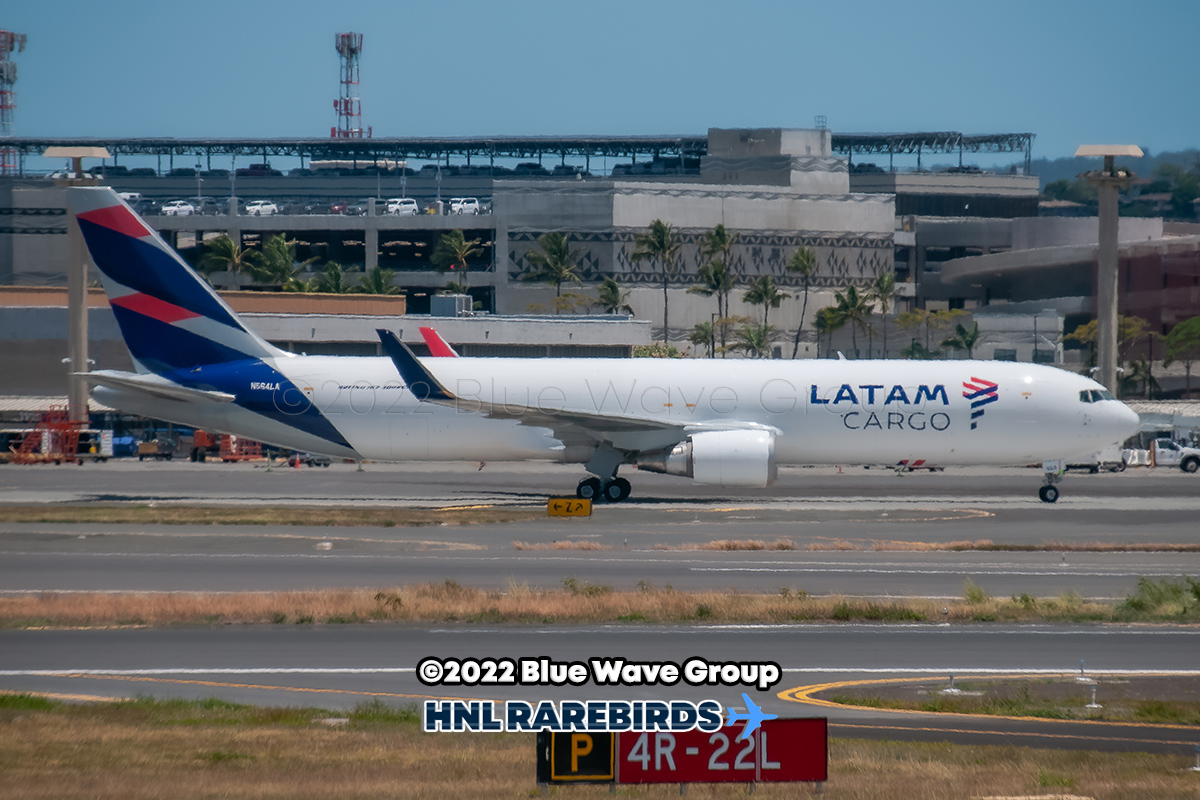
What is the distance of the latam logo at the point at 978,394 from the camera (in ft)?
136

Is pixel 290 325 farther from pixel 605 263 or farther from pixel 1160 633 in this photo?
pixel 1160 633

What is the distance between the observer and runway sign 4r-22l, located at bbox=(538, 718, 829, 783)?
37.8ft

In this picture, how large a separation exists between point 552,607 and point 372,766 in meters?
9.86

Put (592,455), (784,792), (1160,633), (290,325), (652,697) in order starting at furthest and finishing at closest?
(290,325) → (592,455) → (1160,633) → (652,697) → (784,792)

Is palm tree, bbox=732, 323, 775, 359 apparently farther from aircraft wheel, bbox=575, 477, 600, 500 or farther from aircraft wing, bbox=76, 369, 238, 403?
aircraft wing, bbox=76, 369, 238, 403

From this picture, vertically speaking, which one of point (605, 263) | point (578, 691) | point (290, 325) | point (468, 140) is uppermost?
point (468, 140)

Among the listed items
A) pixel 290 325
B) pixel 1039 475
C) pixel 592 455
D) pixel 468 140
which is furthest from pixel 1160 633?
pixel 468 140

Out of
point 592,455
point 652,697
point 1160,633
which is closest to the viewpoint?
point 652,697

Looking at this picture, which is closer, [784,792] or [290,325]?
[784,792]

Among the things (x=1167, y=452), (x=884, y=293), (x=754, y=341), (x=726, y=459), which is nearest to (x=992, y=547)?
(x=726, y=459)

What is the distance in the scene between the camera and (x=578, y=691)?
17812 millimetres

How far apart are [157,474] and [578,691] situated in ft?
126

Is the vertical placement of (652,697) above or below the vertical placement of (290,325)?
below

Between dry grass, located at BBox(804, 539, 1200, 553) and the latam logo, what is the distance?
355 inches
